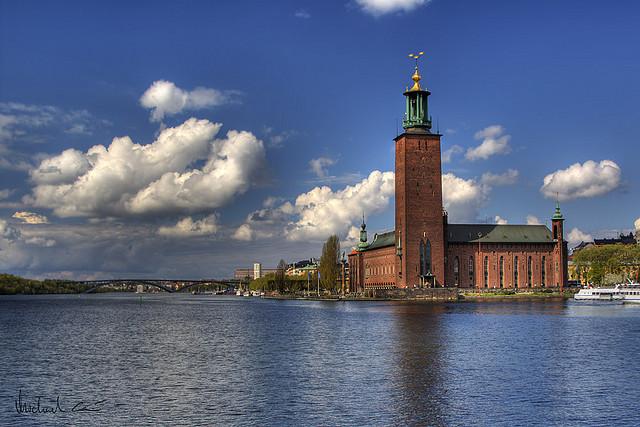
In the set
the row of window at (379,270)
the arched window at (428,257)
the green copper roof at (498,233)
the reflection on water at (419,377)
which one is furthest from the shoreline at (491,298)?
the reflection on water at (419,377)

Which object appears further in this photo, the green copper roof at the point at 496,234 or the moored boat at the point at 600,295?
the green copper roof at the point at 496,234

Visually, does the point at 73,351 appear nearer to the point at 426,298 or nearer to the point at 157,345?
the point at 157,345

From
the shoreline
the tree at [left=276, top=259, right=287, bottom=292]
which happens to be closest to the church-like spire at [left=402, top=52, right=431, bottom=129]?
the shoreline

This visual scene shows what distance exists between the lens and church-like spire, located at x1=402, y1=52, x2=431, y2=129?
4850 inches

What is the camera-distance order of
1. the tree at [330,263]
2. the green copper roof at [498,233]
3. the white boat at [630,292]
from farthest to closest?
the tree at [330,263], the green copper roof at [498,233], the white boat at [630,292]

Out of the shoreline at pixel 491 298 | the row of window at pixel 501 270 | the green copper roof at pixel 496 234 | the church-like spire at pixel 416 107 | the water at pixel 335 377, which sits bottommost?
the water at pixel 335 377

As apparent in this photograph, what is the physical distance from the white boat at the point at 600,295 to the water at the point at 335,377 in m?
59.6

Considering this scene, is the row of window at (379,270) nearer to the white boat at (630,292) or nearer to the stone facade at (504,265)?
the stone facade at (504,265)

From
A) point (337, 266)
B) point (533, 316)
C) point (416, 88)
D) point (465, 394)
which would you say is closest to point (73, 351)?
point (465, 394)

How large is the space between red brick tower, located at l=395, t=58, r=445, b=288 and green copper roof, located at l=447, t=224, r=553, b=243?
9181mm

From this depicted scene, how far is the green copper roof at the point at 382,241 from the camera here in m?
135

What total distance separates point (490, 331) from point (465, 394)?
84.2 ft

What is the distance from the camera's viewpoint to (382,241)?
144 m

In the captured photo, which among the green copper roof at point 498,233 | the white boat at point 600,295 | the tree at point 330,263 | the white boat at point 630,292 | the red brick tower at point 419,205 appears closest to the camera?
the white boat at point 630,292
